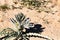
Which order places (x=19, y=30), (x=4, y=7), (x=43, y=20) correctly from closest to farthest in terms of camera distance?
(x=19, y=30) → (x=43, y=20) → (x=4, y=7)

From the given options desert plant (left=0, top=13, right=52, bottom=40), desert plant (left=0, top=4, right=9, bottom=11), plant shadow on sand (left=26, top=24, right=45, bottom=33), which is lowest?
plant shadow on sand (left=26, top=24, right=45, bottom=33)

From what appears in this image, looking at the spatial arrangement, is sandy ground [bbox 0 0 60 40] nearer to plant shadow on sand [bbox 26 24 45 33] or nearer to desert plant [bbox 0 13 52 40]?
plant shadow on sand [bbox 26 24 45 33]

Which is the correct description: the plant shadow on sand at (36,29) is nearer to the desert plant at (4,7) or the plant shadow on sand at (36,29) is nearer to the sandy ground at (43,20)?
the sandy ground at (43,20)

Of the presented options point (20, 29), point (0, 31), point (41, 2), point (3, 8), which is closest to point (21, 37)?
point (20, 29)

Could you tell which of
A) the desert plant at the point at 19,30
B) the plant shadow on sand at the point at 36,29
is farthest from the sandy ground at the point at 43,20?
the desert plant at the point at 19,30

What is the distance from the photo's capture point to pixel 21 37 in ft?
23.0

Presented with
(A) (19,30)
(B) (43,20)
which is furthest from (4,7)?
(A) (19,30)

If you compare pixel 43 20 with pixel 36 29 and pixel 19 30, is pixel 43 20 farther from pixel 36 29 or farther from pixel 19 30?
pixel 19 30

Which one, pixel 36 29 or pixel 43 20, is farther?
pixel 43 20

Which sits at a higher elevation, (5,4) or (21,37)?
(5,4)

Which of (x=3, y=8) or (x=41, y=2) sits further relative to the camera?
(x=41, y=2)

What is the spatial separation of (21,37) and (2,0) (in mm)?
2335

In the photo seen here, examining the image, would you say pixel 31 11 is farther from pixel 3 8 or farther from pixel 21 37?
pixel 21 37

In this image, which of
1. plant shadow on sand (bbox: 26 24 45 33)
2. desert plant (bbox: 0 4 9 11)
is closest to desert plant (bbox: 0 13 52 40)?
plant shadow on sand (bbox: 26 24 45 33)
